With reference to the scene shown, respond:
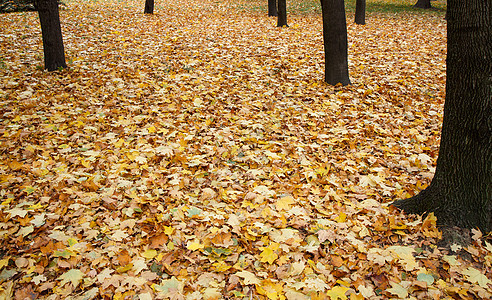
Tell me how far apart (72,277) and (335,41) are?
603cm

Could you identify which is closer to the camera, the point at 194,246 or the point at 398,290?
the point at 398,290

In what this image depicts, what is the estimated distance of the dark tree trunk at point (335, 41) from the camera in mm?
6453

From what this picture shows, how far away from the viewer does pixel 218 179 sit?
3887mm


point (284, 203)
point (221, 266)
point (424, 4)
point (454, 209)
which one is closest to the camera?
point (221, 266)

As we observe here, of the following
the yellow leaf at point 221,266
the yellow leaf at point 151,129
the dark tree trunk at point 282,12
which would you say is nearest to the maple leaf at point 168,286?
the yellow leaf at point 221,266

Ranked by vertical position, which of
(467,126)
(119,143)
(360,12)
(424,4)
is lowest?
(119,143)

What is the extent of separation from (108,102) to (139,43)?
3943mm

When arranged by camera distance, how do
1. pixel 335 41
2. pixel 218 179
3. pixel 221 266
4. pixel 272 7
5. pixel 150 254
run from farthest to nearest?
1. pixel 272 7
2. pixel 335 41
3. pixel 218 179
4. pixel 150 254
5. pixel 221 266

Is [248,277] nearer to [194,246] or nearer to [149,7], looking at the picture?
[194,246]

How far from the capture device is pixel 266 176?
3.96 meters

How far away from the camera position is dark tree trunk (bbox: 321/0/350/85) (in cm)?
645

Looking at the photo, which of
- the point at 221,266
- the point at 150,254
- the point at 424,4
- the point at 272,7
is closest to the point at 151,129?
the point at 150,254

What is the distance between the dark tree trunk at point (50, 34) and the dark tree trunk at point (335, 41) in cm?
538

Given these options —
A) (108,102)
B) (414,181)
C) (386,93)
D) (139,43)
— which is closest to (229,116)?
(108,102)
